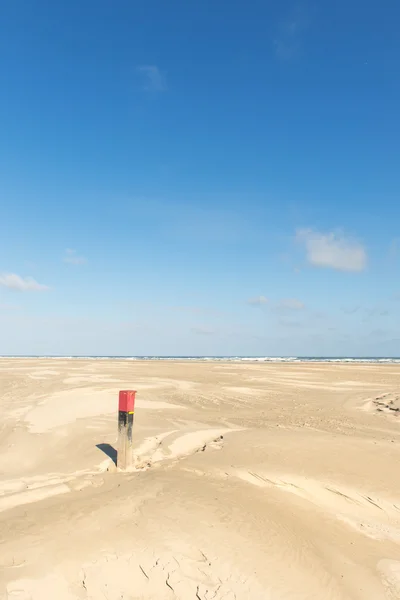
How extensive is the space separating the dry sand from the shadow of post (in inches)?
3.6

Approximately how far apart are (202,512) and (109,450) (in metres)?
4.30

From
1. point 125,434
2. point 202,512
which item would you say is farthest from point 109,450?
point 202,512

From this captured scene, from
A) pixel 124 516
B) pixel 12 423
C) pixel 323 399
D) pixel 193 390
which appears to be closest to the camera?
pixel 124 516

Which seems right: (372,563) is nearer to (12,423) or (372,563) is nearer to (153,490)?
(153,490)

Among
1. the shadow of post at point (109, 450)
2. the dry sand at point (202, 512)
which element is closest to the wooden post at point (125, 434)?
the dry sand at point (202, 512)

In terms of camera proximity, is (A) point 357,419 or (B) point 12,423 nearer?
(B) point 12,423

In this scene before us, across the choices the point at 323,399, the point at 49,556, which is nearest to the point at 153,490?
the point at 49,556

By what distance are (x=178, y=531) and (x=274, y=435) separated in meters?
5.70

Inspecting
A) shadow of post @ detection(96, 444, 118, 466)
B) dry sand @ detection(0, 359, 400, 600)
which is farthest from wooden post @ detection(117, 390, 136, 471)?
shadow of post @ detection(96, 444, 118, 466)

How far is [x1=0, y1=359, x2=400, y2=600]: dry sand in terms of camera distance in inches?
161

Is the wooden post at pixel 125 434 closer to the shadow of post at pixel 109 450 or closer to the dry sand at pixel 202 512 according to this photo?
the dry sand at pixel 202 512

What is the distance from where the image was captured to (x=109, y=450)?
9.01 meters

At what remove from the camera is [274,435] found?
10.0 m

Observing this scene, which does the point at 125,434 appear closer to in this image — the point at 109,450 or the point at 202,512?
the point at 109,450
